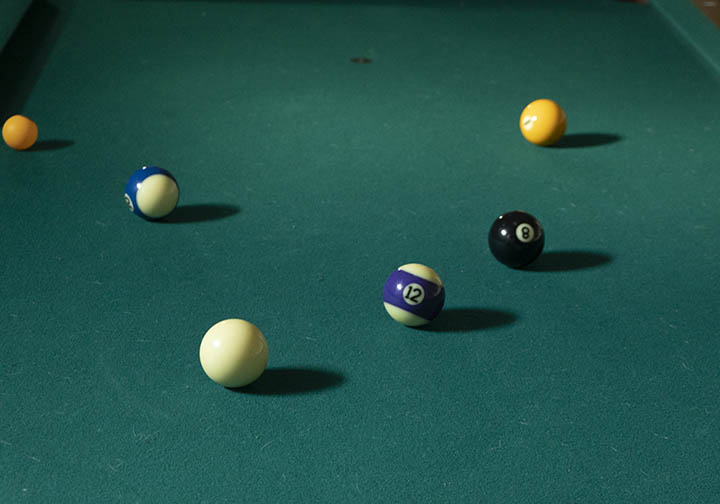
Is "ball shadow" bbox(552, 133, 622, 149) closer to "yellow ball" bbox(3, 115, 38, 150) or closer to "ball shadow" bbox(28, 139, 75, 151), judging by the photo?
"ball shadow" bbox(28, 139, 75, 151)

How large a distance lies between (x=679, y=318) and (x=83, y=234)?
8.00 ft

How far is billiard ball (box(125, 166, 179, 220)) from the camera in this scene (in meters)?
3.45

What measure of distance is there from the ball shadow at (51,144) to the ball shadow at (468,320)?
2.43 metres

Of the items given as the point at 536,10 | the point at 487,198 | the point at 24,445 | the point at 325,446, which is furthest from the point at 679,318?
the point at 536,10

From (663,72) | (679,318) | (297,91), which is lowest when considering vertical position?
(679,318)

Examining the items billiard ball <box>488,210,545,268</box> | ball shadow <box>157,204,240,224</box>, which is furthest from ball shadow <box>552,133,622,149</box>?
ball shadow <box>157,204,240,224</box>

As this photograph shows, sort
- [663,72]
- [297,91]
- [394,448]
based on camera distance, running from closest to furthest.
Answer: [394,448] → [297,91] → [663,72]

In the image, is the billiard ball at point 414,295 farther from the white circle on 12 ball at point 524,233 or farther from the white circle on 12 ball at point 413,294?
the white circle on 12 ball at point 524,233

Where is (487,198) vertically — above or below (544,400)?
above

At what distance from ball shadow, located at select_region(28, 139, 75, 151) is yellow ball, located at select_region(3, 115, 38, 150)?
0.19ft

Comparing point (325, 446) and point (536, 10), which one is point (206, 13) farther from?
point (325, 446)

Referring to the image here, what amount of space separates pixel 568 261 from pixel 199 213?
164 centimetres

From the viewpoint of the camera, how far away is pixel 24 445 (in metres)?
2.26

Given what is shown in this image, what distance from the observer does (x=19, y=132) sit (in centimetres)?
413
